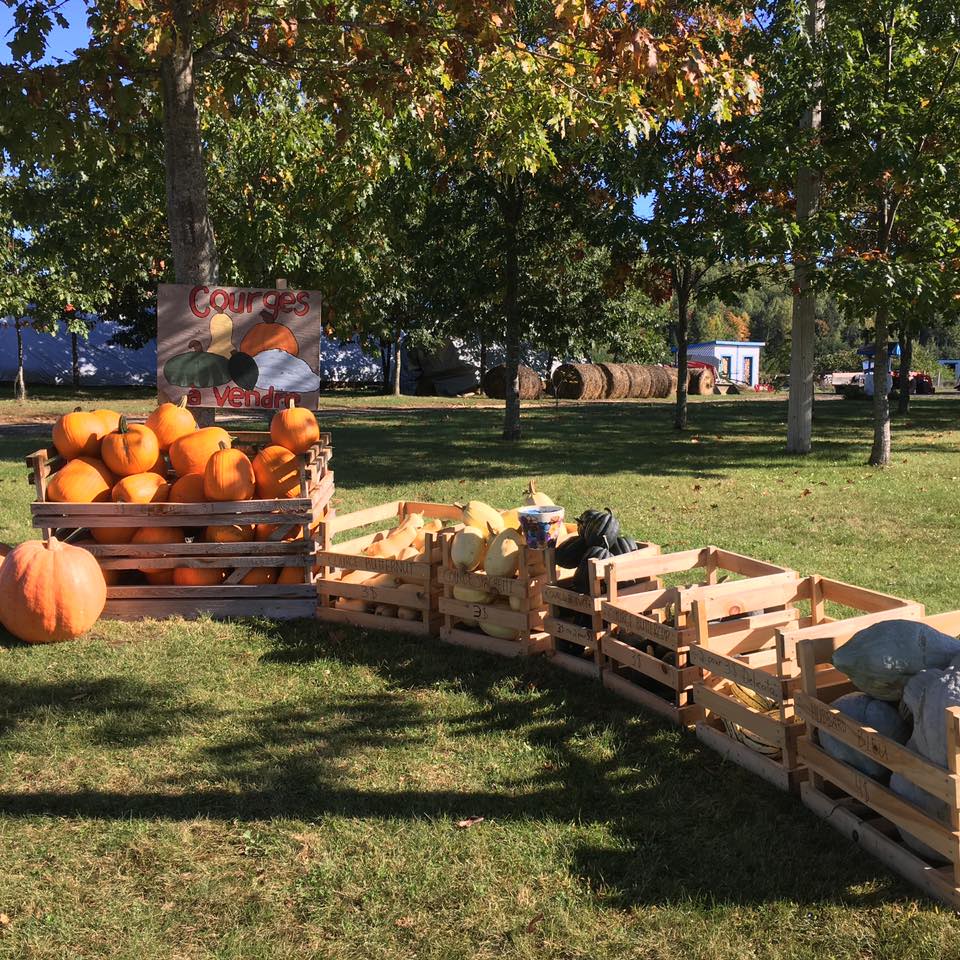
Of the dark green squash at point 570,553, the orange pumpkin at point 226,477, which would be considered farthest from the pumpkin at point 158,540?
the dark green squash at point 570,553

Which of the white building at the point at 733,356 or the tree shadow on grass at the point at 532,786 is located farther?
the white building at the point at 733,356

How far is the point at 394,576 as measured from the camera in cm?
612

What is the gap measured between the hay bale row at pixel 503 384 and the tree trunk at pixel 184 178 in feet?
103

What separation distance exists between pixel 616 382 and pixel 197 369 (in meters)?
34.8

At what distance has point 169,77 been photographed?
26.9 feet

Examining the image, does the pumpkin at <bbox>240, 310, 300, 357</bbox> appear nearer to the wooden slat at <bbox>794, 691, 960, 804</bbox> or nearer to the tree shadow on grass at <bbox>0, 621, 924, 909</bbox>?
the tree shadow on grass at <bbox>0, 621, 924, 909</bbox>

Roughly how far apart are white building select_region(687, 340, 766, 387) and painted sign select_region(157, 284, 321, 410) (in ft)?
194

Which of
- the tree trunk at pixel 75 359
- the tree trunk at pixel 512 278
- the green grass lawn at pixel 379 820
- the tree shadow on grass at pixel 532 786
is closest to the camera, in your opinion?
the green grass lawn at pixel 379 820

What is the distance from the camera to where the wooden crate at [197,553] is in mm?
6336

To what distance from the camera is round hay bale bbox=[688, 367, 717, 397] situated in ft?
154

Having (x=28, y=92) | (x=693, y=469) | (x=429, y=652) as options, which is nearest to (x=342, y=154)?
(x=28, y=92)

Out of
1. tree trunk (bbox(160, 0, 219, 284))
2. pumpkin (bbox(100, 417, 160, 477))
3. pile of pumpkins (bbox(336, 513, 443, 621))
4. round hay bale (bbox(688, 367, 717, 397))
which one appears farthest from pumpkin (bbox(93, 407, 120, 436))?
round hay bale (bbox(688, 367, 717, 397))

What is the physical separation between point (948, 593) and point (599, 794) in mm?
4077

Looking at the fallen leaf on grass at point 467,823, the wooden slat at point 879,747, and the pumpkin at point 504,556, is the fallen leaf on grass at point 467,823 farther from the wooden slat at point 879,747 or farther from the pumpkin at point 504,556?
the pumpkin at point 504,556
